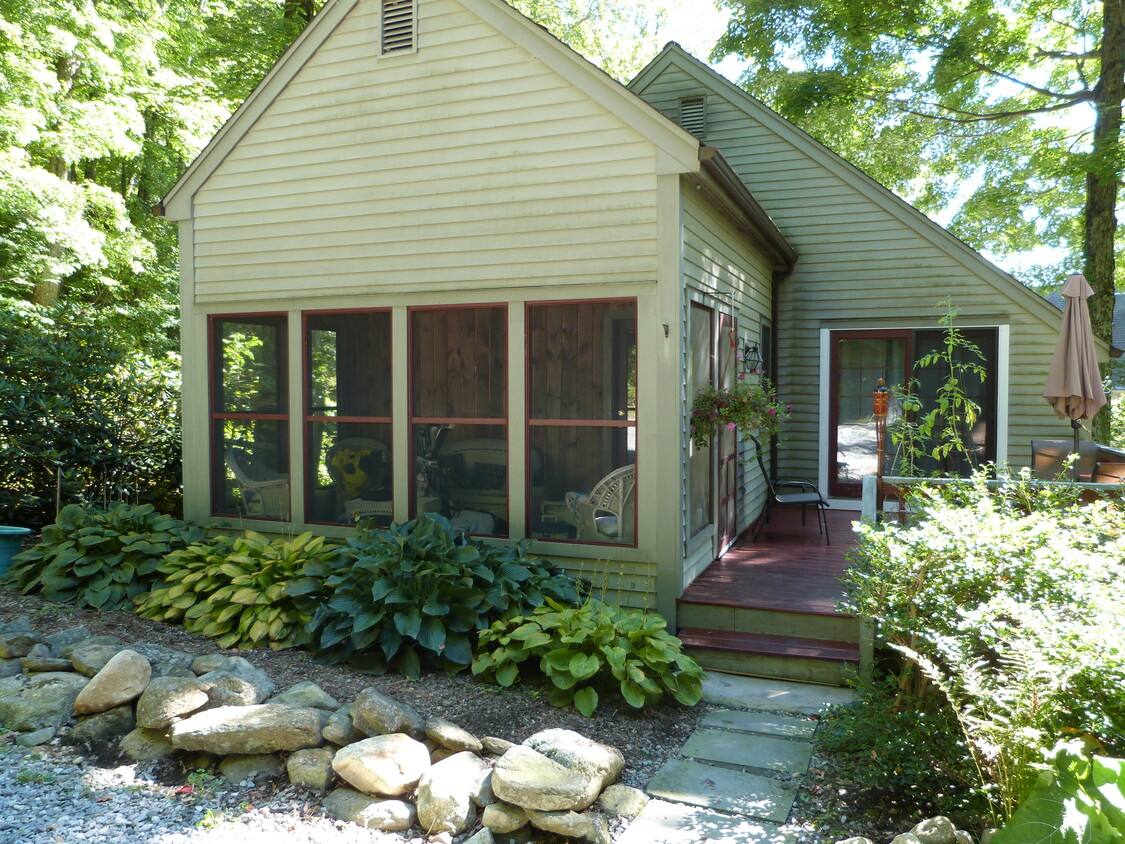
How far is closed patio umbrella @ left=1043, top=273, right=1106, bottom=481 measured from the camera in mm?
6516

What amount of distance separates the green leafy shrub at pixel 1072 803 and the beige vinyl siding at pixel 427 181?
3618mm

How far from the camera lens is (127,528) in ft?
21.6

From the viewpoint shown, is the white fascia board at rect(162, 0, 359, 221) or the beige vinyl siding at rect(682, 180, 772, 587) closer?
the beige vinyl siding at rect(682, 180, 772, 587)

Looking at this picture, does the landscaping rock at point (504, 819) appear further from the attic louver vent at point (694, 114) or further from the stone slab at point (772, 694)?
the attic louver vent at point (694, 114)

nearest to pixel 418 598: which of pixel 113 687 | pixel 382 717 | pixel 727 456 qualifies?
pixel 382 717

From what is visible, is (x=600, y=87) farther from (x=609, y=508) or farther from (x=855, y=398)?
(x=855, y=398)

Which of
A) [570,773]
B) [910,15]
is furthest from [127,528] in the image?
[910,15]

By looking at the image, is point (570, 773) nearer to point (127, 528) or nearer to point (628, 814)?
point (628, 814)

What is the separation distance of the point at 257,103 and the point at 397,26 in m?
1.37

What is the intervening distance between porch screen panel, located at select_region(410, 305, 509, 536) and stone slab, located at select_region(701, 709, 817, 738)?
212cm

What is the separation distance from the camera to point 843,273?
9305 millimetres

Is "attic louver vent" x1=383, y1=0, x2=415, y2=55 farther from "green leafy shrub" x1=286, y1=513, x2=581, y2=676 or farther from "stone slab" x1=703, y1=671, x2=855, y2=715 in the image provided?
"stone slab" x1=703, y1=671, x2=855, y2=715

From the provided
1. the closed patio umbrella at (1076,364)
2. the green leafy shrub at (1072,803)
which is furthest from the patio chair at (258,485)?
the closed patio umbrella at (1076,364)

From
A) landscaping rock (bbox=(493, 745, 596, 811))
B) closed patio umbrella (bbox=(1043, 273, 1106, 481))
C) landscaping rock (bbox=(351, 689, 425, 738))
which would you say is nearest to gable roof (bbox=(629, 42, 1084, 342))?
closed patio umbrella (bbox=(1043, 273, 1106, 481))
